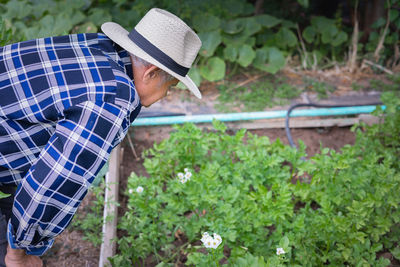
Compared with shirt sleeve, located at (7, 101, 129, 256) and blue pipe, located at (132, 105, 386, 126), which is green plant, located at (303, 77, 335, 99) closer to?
blue pipe, located at (132, 105, 386, 126)

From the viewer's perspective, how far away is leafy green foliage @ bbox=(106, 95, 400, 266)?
92.0 inches

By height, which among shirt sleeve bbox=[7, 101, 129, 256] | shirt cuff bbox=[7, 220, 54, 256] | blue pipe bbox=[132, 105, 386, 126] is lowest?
blue pipe bbox=[132, 105, 386, 126]

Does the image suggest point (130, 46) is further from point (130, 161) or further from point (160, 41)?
point (130, 161)

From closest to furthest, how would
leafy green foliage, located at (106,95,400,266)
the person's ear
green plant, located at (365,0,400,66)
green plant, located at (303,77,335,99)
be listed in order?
1. the person's ear
2. leafy green foliage, located at (106,95,400,266)
3. green plant, located at (303,77,335,99)
4. green plant, located at (365,0,400,66)

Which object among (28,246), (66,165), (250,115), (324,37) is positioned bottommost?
(250,115)

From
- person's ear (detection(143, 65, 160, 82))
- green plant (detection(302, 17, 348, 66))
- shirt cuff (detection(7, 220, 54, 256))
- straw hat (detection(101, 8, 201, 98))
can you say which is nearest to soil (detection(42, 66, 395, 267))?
green plant (detection(302, 17, 348, 66))

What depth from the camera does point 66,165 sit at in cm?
157

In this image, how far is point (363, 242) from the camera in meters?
2.27

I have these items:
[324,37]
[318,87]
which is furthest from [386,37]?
[318,87]

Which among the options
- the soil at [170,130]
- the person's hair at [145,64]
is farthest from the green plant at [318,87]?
the person's hair at [145,64]

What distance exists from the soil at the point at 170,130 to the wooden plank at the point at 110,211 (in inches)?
4.3

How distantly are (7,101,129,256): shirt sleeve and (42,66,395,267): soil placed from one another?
0.93 m

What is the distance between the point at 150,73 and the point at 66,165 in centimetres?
55

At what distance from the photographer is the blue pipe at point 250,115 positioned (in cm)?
359
